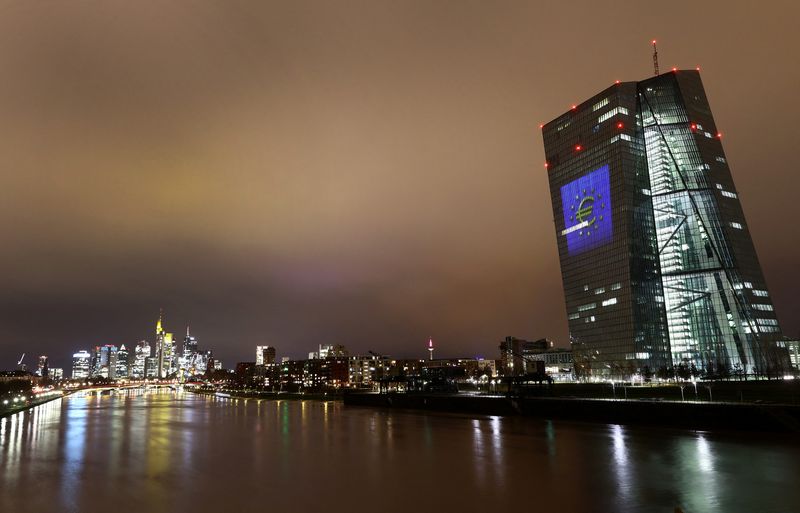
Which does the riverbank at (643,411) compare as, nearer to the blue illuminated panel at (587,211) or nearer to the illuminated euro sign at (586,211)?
the blue illuminated panel at (587,211)

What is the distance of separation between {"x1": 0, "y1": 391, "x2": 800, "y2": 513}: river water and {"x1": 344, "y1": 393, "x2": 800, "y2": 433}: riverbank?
155 inches

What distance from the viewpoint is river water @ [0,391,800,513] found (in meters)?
29.0

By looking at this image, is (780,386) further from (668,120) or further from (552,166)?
(552,166)

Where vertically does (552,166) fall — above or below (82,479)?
above

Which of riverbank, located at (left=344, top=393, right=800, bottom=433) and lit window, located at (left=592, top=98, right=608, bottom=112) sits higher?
lit window, located at (left=592, top=98, right=608, bottom=112)

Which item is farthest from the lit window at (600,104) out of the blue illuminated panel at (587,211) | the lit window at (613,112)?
the blue illuminated panel at (587,211)

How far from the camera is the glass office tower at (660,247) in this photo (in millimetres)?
140000

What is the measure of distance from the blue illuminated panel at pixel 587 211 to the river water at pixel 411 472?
107 metres

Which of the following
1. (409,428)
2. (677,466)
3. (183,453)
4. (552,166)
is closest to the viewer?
(677,466)

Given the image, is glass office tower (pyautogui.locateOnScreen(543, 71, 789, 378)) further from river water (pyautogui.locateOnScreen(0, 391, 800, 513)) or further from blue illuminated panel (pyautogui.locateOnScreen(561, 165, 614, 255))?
river water (pyautogui.locateOnScreen(0, 391, 800, 513))

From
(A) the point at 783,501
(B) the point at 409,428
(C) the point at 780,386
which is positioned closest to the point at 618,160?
(C) the point at 780,386

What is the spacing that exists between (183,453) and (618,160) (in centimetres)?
14310

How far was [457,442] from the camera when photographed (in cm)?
5512

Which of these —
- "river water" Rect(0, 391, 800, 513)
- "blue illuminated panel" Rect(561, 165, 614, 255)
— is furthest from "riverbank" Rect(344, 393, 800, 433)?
"blue illuminated panel" Rect(561, 165, 614, 255)
